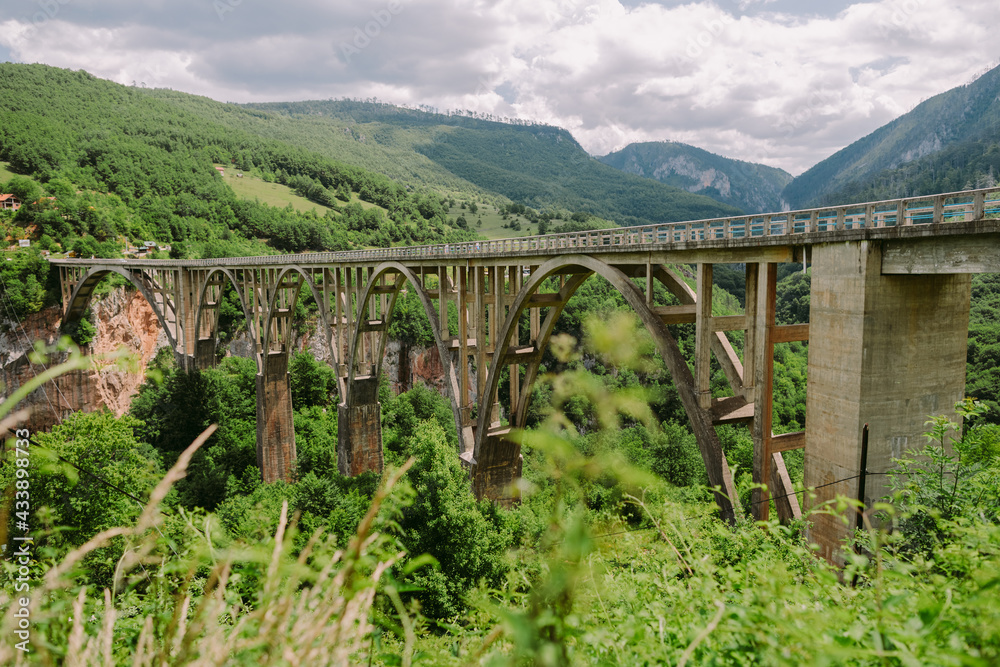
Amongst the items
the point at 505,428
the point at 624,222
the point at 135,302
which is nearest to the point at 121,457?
the point at 505,428

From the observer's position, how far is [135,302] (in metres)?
48.4

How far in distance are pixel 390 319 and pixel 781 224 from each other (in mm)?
18405

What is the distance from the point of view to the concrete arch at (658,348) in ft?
37.4

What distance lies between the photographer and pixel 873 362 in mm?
8625

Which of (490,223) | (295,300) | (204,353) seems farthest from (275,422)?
(490,223)

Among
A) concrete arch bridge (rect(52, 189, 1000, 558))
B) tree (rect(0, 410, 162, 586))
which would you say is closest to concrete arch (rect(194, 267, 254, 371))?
tree (rect(0, 410, 162, 586))

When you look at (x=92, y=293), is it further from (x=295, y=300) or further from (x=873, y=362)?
(x=873, y=362)

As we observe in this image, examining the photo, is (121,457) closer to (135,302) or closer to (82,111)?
(135,302)

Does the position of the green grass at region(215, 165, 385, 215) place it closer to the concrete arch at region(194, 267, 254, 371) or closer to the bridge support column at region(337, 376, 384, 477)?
the concrete arch at region(194, 267, 254, 371)

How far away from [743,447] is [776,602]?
39661 millimetres

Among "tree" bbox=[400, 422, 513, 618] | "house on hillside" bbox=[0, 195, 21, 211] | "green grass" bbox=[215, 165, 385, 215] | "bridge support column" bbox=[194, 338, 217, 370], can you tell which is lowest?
"tree" bbox=[400, 422, 513, 618]

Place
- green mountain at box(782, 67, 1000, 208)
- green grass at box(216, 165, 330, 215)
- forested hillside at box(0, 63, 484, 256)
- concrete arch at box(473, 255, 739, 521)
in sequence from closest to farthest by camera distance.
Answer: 1. concrete arch at box(473, 255, 739, 521)
2. forested hillside at box(0, 63, 484, 256)
3. green grass at box(216, 165, 330, 215)
4. green mountain at box(782, 67, 1000, 208)

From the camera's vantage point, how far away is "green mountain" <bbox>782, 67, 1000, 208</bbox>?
102m

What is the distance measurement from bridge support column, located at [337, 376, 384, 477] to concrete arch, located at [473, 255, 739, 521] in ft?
31.2
